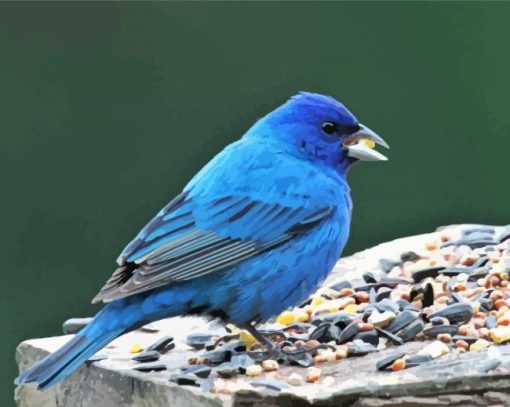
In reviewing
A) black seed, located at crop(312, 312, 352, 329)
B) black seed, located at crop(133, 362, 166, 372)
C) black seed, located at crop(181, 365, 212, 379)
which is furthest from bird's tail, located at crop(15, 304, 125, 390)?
black seed, located at crop(312, 312, 352, 329)

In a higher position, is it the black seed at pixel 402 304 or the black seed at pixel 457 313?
the black seed at pixel 457 313

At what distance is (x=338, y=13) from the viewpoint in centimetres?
748

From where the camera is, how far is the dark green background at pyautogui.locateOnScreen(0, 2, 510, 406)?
22.0 ft

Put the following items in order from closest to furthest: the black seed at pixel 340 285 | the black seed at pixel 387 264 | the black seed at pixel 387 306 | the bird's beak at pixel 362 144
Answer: the black seed at pixel 387 306
the bird's beak at pixel 362 144
the black seed at pixel 340 285
the black seed at pixel 387 264

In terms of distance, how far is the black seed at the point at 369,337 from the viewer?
13.0ft

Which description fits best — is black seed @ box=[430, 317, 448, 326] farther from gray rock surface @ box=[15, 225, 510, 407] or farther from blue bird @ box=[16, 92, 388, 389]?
blue bird @ box=[16, 92, 388, 389]

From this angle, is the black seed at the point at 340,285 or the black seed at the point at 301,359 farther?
the black seed at the point at 340,285

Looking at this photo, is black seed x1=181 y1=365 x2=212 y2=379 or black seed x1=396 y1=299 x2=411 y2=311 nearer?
black seed x1=181 y1=365 x2=212 y2=379

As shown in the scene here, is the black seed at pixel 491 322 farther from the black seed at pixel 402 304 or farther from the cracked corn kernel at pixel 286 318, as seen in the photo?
the cracked corn kernel at pixel 286 318

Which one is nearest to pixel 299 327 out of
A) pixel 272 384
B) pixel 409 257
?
pixel 272 384

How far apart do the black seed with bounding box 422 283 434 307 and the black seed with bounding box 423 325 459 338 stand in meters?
0.31

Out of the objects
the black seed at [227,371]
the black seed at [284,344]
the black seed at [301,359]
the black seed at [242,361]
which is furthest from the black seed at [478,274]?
the black seed at [227,371]

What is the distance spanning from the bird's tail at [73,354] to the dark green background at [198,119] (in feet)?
8.35

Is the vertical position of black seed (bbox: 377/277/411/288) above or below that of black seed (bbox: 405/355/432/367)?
below
